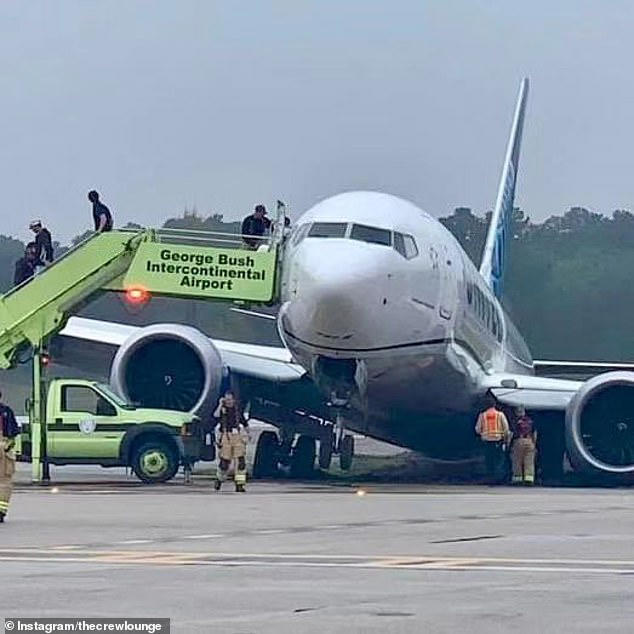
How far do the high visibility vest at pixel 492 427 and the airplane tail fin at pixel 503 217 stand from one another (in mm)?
10973

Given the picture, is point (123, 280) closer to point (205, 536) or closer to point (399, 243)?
point (399, 243)

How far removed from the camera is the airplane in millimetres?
28891

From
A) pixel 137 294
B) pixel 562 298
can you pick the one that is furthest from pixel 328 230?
pixel 562 298

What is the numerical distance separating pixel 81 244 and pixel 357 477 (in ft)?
22.1

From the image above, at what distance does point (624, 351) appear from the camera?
163 feet

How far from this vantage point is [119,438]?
3103 cm

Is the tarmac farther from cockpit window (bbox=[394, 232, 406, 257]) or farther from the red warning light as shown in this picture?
the red warning light

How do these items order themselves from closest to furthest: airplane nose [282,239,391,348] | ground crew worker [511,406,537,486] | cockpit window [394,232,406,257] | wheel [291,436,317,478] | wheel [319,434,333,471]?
airplane nose [282,239,391,348], cockpit window [394,232,406,257], ground crew worker [511,406,537,486], wheel [319,434,333,471], wheel [291,436,317,478]

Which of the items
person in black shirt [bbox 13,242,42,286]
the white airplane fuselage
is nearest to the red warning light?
person in black shirt [bbox 13,242,42,286]

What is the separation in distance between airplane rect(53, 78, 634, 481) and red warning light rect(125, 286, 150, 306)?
681mm

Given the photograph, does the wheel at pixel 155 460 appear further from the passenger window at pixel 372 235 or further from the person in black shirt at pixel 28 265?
the passenger window at pixel 372 235

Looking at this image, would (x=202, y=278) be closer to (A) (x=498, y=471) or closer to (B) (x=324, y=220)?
(B) (x=324, y=220)

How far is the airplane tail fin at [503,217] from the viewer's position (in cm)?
4481

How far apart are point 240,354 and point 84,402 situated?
335 centimetres
